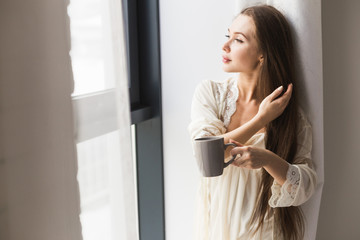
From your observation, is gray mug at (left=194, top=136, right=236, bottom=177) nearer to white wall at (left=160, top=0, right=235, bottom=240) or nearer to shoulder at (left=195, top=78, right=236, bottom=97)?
shoulder at (left=195, top=78, right=236, bottom=97)

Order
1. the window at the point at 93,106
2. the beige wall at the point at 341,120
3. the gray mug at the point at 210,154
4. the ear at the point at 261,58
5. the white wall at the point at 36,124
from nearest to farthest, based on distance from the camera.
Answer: the white wall at the point at 36,124 < the window at the point at 93,106 < the gray mug at the point at 210,154 < the ear at the point at 261,58 < the beige wall at the point at 341,120

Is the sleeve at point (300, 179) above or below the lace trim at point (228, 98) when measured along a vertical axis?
below

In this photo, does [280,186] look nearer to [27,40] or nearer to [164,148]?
[164,148]

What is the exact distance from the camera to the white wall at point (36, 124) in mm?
674

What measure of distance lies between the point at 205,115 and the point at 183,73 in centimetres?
44

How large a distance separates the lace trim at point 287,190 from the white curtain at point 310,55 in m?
0.13

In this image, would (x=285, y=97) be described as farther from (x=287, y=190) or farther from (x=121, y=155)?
(x=121, y=155)

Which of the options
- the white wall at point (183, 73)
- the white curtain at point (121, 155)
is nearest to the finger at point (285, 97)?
the white wall at point (183, 73)

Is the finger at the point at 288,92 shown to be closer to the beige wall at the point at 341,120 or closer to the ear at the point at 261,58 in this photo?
the ear at the point at 261,58

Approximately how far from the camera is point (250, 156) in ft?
3.63

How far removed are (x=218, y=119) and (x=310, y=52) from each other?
0.93ft

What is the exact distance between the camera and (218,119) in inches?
47.5

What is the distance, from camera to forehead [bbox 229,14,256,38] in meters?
1.17

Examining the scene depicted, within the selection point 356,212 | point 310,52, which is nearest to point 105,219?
point 310,52
